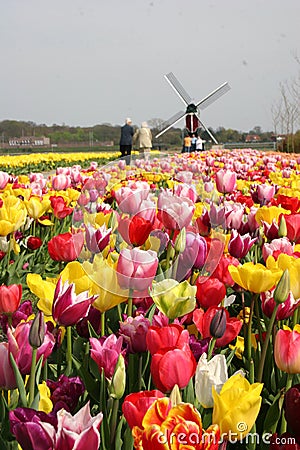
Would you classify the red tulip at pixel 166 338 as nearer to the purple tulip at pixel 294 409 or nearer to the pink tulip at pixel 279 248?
the purple tulip at pixel 294 409

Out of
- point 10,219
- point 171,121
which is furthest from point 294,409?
point 171,121

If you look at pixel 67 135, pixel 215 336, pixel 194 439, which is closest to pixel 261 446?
pixel 215 336

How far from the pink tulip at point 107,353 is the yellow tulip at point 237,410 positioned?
0.84 feet

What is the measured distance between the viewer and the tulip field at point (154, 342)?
87 centimetres

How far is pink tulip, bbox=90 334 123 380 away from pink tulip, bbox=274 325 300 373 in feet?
0.97

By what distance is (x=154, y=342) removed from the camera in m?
1.08

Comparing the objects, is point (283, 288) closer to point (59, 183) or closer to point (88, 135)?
point (59, 183)

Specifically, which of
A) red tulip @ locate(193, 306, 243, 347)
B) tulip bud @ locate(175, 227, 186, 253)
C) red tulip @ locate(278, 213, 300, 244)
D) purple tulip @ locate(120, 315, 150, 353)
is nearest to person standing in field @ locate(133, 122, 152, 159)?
red tulip @ locate(278, 213, 300, 244)

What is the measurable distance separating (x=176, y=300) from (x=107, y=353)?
8.4 inches

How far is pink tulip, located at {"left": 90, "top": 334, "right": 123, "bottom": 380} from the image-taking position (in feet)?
3.70

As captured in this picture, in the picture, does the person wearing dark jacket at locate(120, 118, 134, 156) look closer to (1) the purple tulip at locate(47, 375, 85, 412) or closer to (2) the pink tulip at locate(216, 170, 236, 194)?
(2) the pink tulip at locate(216, 170, 236, 194)

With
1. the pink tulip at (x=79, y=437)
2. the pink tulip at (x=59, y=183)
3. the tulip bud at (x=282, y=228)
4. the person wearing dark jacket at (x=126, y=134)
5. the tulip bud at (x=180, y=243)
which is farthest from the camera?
the person wearing dark jacket at (x=126, y=134)

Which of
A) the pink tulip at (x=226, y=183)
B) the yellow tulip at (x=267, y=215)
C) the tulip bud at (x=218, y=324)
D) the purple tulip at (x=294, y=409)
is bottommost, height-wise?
the purple tulip at (x=294, y=409)

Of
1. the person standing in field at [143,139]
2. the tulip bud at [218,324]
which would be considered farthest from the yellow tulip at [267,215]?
the person standing in field at [143,139]
